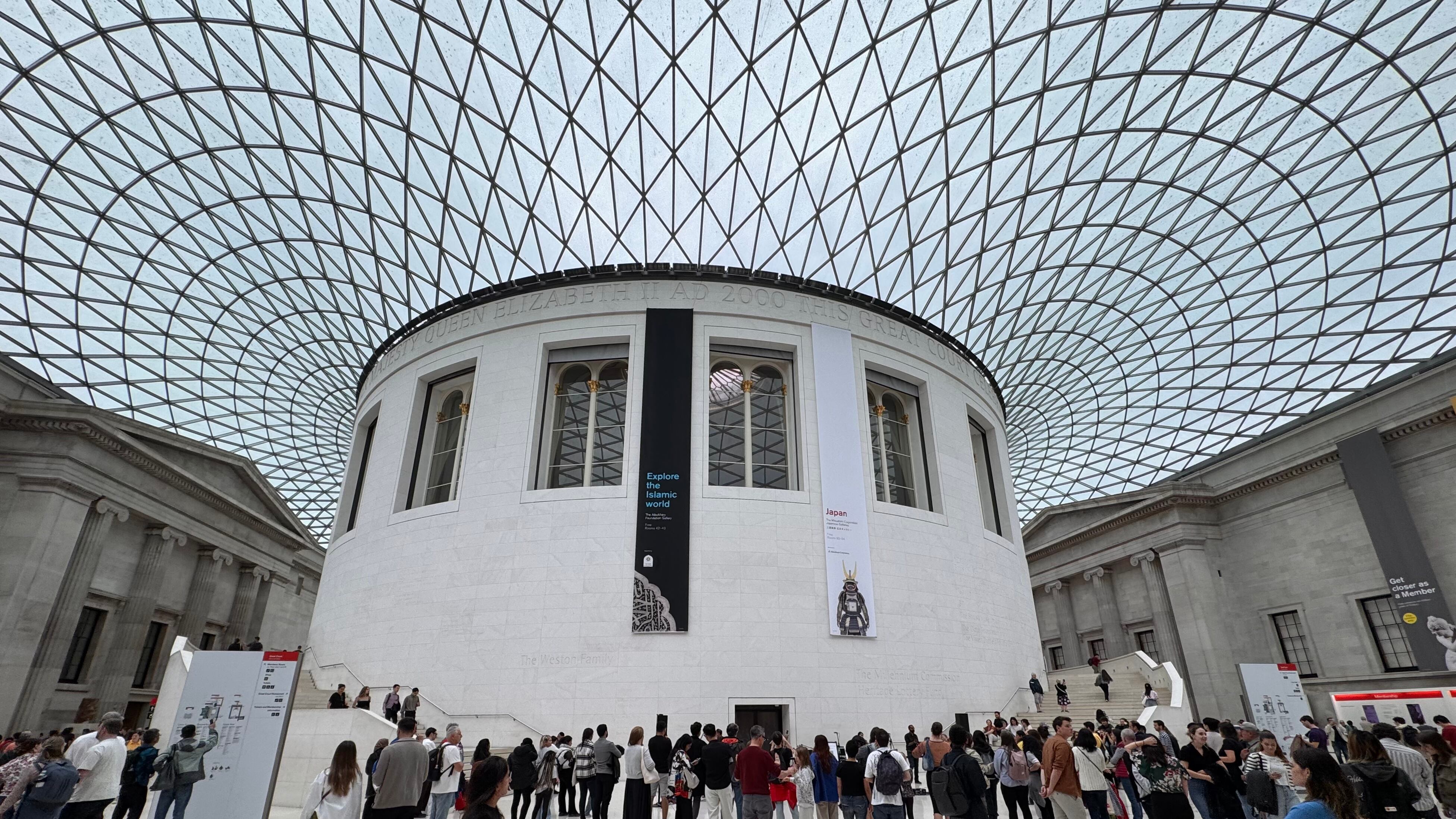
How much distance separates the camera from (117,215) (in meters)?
26.9

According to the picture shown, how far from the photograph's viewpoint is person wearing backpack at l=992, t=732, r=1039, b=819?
10789 millimetres

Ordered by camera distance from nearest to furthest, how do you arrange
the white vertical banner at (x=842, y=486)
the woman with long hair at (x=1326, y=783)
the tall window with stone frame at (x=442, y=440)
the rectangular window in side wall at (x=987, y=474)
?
1. the woman with long hair at (x=1326, y=783)
2. the white vertical banner at (x=842, y=486)
3. the tall window with stone frame at (x=442, y=440)
4. the rectangular window in side wall at (x=987, y=474)

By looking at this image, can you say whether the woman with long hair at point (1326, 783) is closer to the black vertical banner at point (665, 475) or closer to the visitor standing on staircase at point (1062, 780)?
the visitor standing on staircase at point (1062, 780)

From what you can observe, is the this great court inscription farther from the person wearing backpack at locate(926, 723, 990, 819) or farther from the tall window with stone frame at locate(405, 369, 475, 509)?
the person wearing backpack at locate(926, 723, 990, 819)

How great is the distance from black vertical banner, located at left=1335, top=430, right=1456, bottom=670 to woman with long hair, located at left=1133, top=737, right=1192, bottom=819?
30.8 m

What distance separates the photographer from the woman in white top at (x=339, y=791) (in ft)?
23.4

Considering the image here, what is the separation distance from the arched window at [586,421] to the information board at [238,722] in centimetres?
1280

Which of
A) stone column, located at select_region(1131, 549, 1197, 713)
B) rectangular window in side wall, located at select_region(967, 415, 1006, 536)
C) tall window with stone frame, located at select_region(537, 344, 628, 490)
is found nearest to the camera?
tall window with stone frame, located at select_region(537, 344, 628, 490)

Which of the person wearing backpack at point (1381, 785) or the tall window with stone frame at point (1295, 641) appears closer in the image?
the person wearing backpack at point (1381, 785)

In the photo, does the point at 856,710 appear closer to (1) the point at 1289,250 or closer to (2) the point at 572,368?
(2) the point at 572,368

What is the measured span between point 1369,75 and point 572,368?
97.0 feet

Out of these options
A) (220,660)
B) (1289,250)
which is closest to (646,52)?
(220,660)

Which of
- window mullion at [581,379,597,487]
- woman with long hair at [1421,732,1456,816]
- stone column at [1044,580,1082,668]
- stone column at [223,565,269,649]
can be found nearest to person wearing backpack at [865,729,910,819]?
woman with long hair at [1421,732,1456,816]

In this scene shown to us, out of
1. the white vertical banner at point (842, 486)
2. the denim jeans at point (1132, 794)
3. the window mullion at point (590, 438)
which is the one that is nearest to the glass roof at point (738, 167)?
the white vertical banner at point (842, 486)
